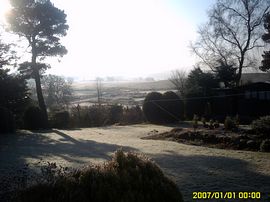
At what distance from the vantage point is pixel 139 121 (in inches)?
1124

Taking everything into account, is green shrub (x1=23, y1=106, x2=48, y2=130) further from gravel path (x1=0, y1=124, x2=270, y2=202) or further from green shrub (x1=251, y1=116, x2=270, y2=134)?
green shrub (x1=251, y1=116, x2=270, y2=134)

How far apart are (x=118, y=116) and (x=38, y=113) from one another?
7.51 metres

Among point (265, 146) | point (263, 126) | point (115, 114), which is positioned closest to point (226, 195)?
point (265, 146)

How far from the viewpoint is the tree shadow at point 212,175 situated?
6777 mm

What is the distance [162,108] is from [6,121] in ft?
38.1

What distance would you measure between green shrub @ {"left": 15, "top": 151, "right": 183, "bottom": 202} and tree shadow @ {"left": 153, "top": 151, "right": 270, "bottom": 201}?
1646 millimetres

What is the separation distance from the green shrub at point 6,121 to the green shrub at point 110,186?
17913 mm

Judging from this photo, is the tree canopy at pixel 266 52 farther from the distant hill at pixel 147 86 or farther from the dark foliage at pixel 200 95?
the distant hill at pixel 147 86

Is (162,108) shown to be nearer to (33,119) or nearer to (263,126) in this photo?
(33,119)

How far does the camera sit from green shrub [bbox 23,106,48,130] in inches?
996

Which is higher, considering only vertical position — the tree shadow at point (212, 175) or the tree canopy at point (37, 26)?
the tree canopy at point (37, 26)

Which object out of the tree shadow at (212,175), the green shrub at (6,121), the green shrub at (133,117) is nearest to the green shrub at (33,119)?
the green shrub at (6,121)

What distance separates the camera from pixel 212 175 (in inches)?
311

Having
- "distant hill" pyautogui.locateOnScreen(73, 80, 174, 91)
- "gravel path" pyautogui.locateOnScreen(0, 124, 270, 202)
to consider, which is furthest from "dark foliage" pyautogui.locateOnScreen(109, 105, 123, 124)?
"distant hill" pyautogui.locateOnScreen(73, 80, 174, 91)
